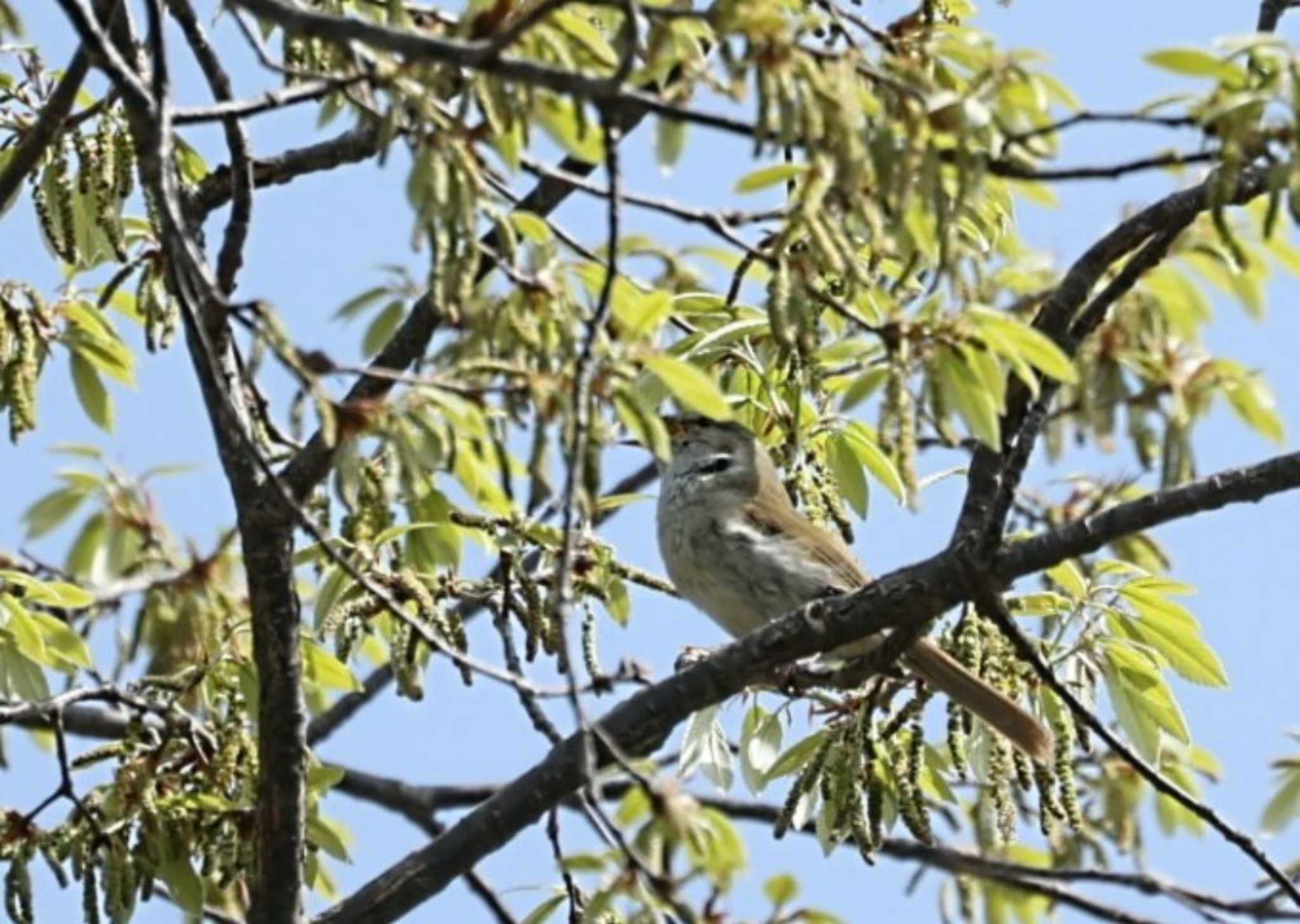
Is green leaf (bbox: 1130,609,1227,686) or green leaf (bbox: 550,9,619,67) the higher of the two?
green leaf (bbox: 550,9,619,67)

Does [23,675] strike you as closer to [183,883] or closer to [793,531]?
[183,883]

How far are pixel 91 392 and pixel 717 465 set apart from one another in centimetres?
245

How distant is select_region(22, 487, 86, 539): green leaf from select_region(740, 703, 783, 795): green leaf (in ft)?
5.89

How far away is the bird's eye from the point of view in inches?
302

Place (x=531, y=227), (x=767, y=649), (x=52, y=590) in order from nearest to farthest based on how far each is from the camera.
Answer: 1. (x=531, y=227)
2. (x=767, y=649)
3. (x=52, y=590)

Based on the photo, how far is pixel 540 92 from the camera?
146 inches

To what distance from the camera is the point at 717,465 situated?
768 centimetres

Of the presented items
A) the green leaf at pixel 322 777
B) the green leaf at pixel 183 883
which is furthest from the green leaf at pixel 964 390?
the green leaf at pixel 183 883

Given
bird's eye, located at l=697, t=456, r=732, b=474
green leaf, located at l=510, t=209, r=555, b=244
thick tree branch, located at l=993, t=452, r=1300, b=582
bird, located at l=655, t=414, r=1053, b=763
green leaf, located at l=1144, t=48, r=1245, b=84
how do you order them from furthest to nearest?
bird's eye, located at l=697, t=456, r=732, b=474
bird, located at l=655, t=414, r=1053, b=763
thick tree branch, located at l=993, t=452, r=1300, b=582
green leaf, located at l=510, t=209, r=555, b=244
green leaf, located at l=1144, t=48, r=1245, b=84

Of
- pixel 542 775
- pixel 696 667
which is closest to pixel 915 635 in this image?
pixel 696 667

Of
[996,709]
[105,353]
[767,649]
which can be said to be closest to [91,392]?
[105,353]

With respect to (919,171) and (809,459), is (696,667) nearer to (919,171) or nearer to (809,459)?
(809,459)

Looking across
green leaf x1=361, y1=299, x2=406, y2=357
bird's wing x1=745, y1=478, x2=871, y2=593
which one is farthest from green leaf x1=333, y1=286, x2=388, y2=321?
bird's wing x1=745, y1=478, x2=871, y2=593

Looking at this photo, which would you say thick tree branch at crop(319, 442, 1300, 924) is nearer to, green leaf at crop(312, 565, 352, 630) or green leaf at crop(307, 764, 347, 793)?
green leaf at crop(307, 764, 347, 793)
